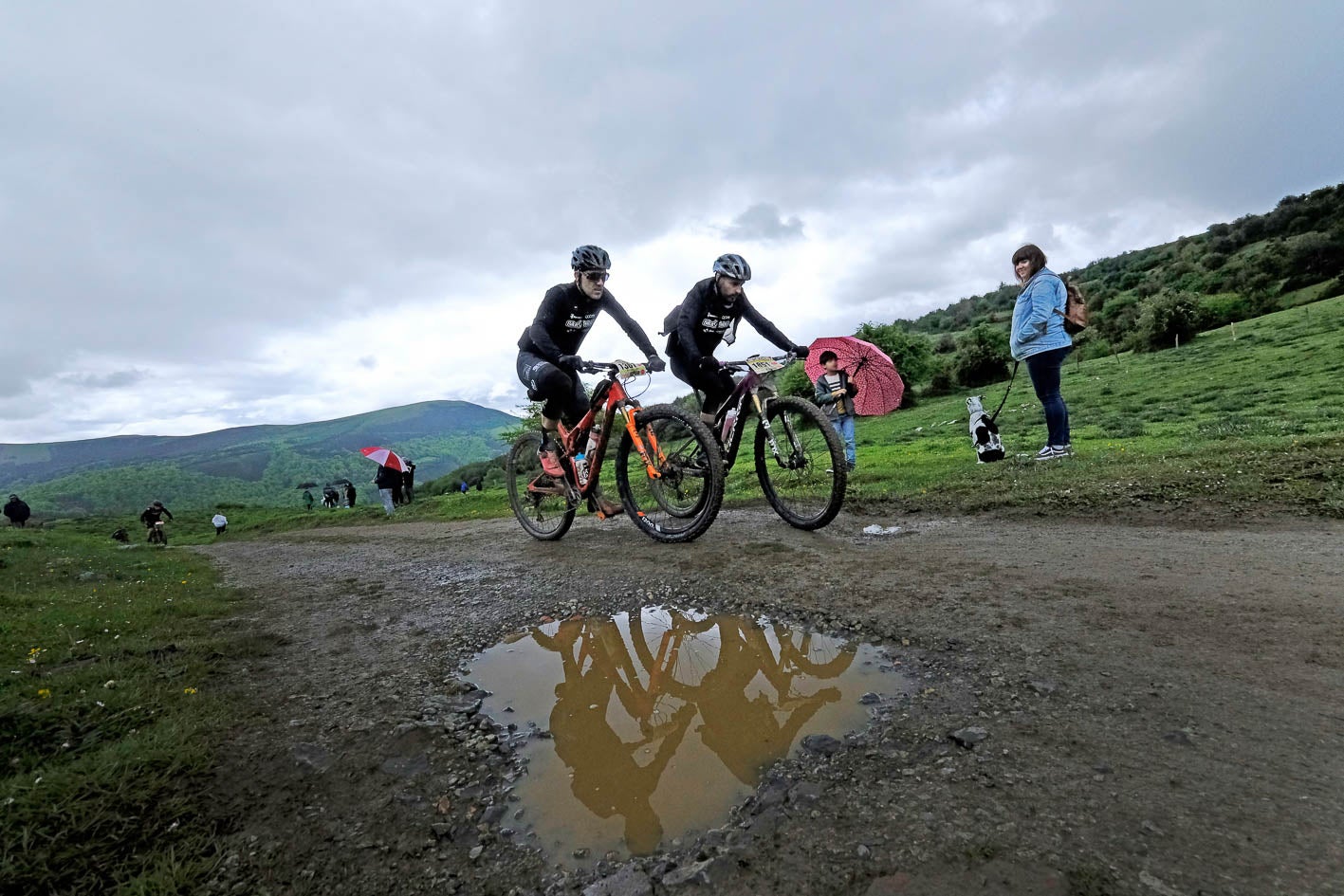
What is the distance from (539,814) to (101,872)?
40.8 inches

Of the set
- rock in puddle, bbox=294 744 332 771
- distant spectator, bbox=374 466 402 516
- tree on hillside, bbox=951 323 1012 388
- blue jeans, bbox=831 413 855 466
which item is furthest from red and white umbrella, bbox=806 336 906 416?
tree on hillside, bbox=951 323 1012 388

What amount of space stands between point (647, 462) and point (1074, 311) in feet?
17.6

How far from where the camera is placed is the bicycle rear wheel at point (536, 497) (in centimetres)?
654

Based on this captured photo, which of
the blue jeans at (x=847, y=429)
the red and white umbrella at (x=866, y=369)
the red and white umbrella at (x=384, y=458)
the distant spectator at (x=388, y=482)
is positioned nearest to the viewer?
the red and white umbrella at (x=866, y=369)

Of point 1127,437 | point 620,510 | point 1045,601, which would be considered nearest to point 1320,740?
point 1045,601

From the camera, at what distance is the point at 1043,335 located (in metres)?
6.61

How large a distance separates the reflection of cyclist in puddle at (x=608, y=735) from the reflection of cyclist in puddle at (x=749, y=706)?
0.43 feet

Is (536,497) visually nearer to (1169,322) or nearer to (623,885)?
(623,885)

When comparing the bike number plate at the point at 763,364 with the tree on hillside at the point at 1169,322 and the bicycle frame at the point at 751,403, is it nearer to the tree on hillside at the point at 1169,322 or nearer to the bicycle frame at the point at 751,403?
the bicycle frame at the point at 751,403

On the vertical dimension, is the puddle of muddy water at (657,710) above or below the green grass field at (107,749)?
below

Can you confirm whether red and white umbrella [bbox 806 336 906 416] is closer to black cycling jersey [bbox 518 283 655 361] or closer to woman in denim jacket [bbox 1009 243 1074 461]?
woman in denim jacket [bbox 1009 243 1074 461]

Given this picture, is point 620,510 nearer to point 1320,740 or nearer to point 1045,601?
point 1045,601

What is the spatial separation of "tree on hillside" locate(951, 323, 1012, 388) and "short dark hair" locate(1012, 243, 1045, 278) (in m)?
29.9

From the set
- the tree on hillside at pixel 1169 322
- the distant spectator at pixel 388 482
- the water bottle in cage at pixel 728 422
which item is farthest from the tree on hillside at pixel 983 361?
the water bottle in cage at pixel 728 422
